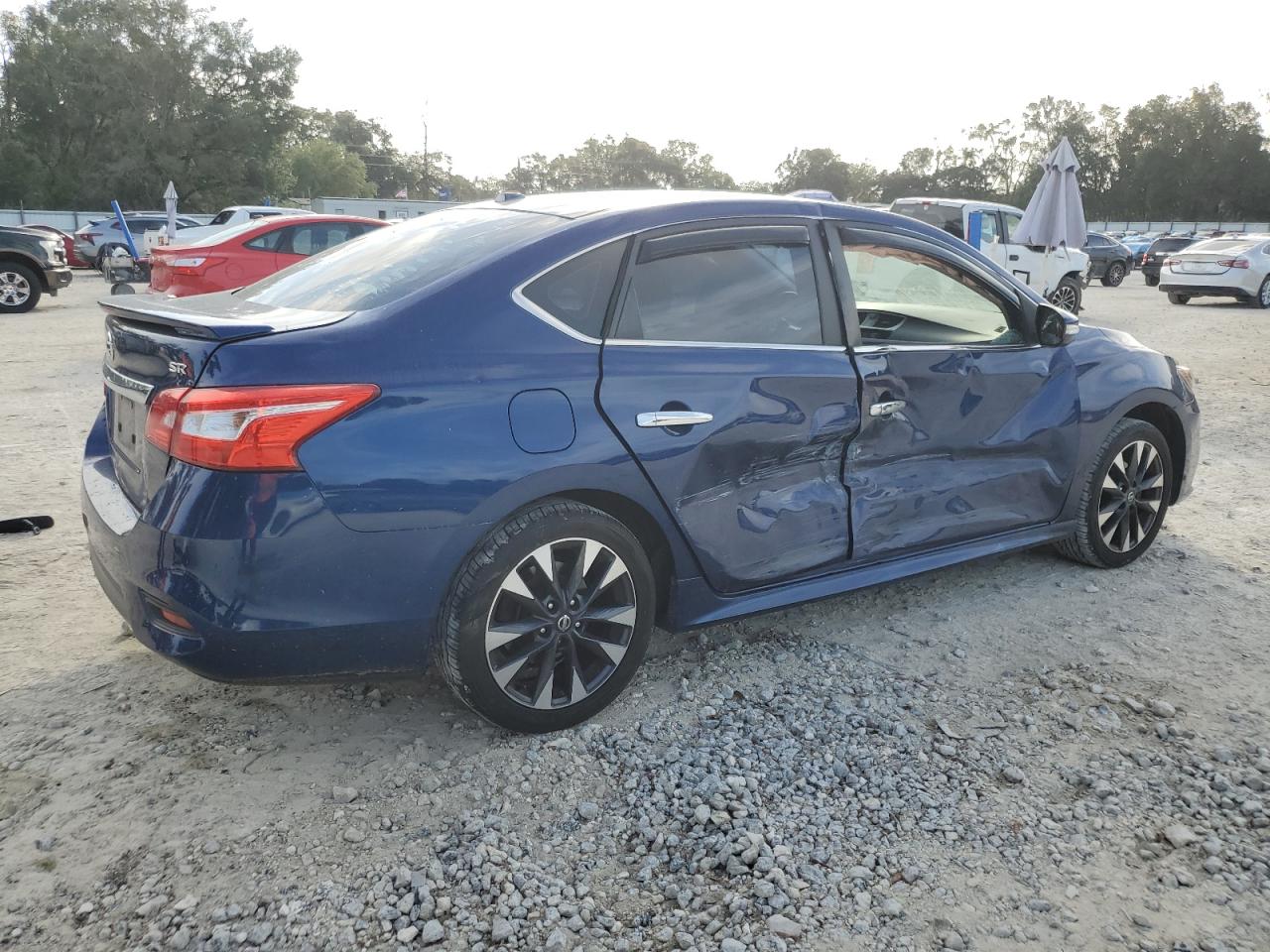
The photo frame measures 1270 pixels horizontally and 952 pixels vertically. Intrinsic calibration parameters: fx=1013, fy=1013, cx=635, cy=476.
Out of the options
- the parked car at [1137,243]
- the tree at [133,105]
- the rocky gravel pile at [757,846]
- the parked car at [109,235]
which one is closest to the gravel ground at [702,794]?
the rocky gravel pile at [757,846]

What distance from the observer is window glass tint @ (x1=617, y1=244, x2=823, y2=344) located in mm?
3184

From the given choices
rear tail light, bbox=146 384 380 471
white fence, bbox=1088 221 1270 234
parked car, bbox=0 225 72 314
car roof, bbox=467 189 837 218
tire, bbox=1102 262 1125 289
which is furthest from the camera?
white fence, bbox=1088 221 1270 234

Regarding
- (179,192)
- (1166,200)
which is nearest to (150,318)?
(179,192)

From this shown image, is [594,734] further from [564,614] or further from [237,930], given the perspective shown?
[237,930]

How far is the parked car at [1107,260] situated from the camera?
28438 millimetres

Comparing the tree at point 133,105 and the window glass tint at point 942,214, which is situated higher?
the tree at point 133,105

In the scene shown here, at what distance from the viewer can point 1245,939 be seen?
2.29 meters

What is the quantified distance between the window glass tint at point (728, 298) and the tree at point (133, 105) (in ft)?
187

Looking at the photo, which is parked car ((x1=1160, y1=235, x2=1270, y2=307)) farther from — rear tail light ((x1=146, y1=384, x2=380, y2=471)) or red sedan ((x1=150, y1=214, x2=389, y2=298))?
rear tail light ((x1=146, y1=384, x2=380, y2=471))

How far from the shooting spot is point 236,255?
1092 centimetres

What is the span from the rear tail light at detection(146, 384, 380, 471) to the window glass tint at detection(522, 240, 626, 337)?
0.69 meters

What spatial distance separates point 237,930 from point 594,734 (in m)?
1.18

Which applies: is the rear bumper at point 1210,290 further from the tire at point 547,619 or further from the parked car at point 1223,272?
the tire at point 547,619

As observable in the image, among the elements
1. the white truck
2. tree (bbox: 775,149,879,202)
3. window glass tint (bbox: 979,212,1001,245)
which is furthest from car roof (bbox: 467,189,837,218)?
tree (bbox: 775,149,879,202)
